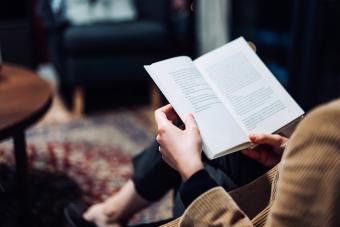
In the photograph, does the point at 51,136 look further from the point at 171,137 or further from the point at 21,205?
the point at 171,137

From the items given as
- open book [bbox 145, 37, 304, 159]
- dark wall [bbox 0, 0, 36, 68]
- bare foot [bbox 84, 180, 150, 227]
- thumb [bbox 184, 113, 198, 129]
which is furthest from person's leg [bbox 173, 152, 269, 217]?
dark wall [bbox 0, 0, 36, 68]

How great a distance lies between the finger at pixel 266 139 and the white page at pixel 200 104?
0.01m

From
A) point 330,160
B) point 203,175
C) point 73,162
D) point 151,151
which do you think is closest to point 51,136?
point 73,162

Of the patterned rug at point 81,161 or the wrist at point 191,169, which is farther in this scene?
the patterned rug at point 81,161

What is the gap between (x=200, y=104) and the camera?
744mm

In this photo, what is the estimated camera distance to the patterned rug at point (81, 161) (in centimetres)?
157

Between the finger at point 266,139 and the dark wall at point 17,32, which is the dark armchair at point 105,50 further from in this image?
the finger at point 266,139

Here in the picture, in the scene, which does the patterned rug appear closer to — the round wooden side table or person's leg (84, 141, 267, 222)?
the round wooden side table

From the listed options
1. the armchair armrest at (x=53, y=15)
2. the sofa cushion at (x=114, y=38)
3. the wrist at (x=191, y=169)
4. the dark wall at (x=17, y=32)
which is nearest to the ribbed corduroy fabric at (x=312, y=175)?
the wrist at (x=191, y=169)

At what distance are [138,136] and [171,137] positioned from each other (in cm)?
155

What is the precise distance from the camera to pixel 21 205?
1373mm

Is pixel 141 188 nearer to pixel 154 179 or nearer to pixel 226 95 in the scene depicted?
pixel 154 179

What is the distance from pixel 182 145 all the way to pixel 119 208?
62 cm

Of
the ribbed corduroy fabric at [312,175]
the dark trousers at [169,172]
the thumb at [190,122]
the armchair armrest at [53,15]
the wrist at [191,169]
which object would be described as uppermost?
the ribbed corduroy fabric at [312,175]
